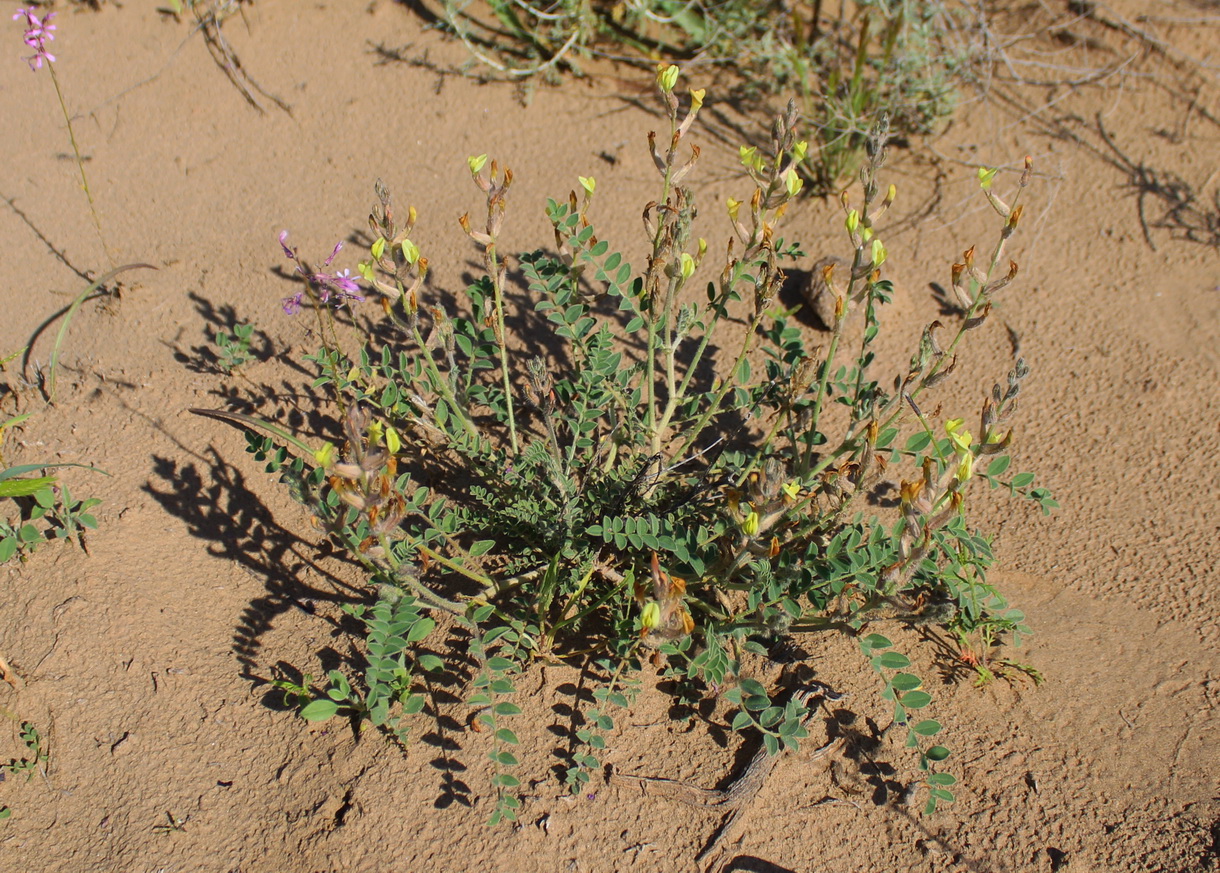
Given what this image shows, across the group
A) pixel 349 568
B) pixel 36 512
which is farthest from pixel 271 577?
pixel 36 512

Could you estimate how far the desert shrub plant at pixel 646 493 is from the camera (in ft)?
6.08

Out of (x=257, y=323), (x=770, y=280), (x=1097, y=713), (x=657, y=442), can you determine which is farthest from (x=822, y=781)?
(x=257, y=323)

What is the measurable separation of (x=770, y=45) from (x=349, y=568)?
2.98 meters

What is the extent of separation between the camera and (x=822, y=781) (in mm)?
2193

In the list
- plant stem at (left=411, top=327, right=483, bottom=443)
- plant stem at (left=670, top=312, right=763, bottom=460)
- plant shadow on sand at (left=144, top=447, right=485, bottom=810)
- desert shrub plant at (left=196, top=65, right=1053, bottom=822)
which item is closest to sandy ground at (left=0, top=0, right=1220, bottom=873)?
plant shadow on sand at (left=144, top=447, right=485, bottom=810)

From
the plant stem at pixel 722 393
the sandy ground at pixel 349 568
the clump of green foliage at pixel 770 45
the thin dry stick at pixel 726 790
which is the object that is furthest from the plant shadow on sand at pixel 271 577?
the clump of green foliage at pixel 770 45

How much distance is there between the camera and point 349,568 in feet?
8.36

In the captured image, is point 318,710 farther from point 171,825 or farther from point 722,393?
point 722,393

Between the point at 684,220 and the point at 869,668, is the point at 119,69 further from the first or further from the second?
the point at 869,668

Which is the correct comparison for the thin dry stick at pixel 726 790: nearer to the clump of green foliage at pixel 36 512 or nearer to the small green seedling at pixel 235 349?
the clump of green foliage at pixel 36 512

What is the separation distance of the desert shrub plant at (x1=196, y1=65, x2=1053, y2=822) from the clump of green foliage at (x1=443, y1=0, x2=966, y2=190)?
4.96 feet

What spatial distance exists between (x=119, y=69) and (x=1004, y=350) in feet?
12.8

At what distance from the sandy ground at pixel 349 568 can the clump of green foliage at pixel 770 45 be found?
0.20 metres

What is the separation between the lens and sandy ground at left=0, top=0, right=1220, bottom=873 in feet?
6.93
